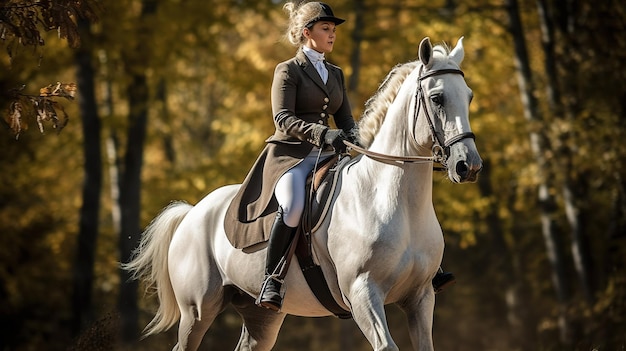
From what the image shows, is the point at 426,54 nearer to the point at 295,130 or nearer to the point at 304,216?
the point at 295,130

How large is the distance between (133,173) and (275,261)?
12568mm

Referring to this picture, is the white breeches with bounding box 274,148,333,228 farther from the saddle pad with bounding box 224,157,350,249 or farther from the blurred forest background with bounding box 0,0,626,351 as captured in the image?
the blurred forest background with bounding box 0,0,626,351

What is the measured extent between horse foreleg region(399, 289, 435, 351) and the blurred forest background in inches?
278

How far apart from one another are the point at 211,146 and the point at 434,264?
71.2 feet

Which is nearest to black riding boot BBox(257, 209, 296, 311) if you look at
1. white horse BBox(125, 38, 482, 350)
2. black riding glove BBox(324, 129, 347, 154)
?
white horse BBox(125, 38, 482, 350)

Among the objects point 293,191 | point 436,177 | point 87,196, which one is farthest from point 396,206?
point 87,196

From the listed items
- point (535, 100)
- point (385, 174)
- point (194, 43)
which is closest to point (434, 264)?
point (385, 174)

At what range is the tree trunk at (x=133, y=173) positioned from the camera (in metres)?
17.5

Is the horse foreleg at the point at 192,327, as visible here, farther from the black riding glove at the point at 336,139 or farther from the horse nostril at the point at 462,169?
the horse nostril at the point at 462,169

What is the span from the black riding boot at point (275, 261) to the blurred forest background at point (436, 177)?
6.90 meters

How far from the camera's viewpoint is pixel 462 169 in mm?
5680

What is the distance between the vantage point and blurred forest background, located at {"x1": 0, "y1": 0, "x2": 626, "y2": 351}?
1528 centimetres

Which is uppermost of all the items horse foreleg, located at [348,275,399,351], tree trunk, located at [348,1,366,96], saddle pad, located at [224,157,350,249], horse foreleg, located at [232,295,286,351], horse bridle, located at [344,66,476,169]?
tree trunk, located at [348,1,366,96]

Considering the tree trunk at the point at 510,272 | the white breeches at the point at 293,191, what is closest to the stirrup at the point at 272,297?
Result: the white breeches at the point at 293,191
